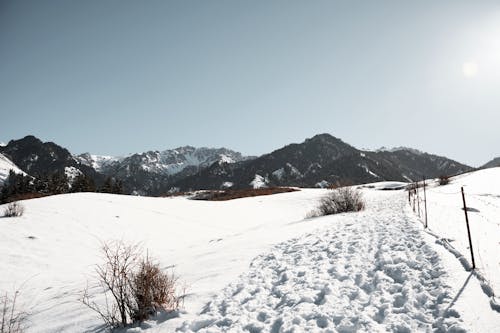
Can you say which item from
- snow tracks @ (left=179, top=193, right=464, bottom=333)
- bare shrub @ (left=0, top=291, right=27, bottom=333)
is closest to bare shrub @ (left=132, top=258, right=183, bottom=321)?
snow tracks @ (left=179, top=193, right=464, bottom=333)

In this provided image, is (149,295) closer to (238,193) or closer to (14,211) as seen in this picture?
(14,211)

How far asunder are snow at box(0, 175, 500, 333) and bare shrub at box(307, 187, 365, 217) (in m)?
8.56

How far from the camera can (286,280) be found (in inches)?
302

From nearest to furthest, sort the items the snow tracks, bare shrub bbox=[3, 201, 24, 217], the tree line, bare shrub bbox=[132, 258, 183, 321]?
the snow tracks < bare shrub bbox=[132, 258, 183, 321] < bare shrub bbox=[3, 201, 24, 217] < the tree line

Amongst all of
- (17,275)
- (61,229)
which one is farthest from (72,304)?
Answer: (61,229)

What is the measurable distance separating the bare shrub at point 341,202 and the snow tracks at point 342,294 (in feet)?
42.4

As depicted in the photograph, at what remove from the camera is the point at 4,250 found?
44.3 ft

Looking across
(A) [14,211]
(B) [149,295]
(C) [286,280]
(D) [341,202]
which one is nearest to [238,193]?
(D) [341,202]

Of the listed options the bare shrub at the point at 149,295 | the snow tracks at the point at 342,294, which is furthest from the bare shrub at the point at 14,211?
the bare shrub at the point at 149,295

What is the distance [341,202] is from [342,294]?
57.8ft

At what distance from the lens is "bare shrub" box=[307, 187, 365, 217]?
2298 centimetres

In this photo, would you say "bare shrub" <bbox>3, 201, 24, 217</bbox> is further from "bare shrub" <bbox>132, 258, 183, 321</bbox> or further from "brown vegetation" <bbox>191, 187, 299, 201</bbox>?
"brown vegetation" <bbox>191, 187, 299, 201</bbox>

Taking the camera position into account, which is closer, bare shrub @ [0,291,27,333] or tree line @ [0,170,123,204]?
bare shrub @ [0,291,27,333]

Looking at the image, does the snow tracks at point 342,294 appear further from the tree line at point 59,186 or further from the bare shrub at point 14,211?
the tree line at point 59,186
